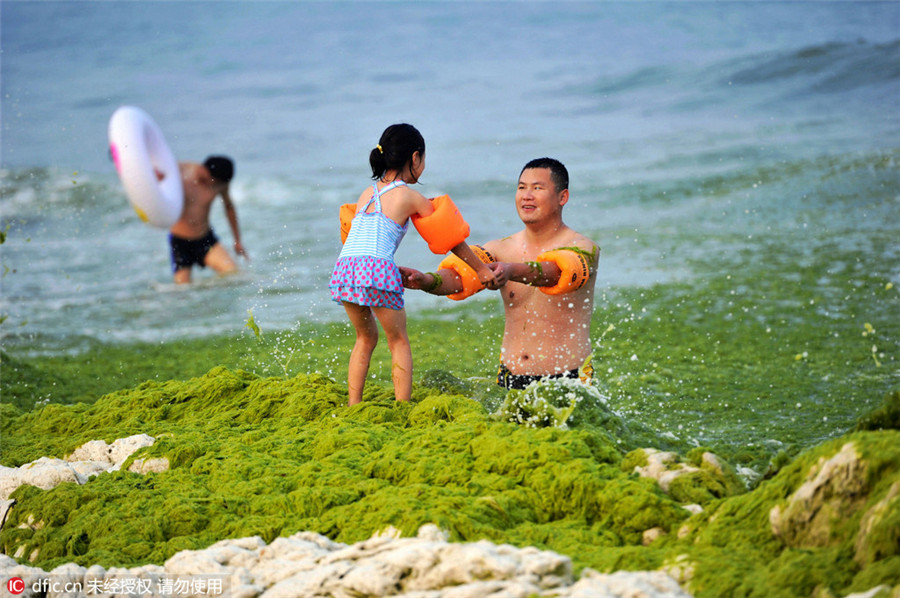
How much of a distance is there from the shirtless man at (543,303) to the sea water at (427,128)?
4424mm

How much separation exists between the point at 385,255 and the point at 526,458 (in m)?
1.32

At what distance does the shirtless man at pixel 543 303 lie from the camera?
4734mm

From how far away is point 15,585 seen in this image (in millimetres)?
2998

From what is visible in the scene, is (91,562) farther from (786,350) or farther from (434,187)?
(434,187)

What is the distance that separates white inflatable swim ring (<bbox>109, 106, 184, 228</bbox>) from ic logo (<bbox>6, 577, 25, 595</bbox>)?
679 cm

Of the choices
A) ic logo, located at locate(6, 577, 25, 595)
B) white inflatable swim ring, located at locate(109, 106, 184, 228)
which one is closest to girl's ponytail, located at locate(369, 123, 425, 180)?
ic logo, located at locate(6, 577, 25, 595)

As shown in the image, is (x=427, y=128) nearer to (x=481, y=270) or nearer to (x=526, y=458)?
(x=481, y=270)

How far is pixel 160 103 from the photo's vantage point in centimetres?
2820

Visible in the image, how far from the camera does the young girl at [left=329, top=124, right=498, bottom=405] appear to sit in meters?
4.24

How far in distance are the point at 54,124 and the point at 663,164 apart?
17489mm

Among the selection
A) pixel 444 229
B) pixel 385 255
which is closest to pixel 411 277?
pixel 385 255

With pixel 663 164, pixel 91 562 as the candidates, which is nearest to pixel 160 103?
pixel 663 164

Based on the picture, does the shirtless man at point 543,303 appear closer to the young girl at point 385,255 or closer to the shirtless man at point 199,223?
the young girl at point 385,255

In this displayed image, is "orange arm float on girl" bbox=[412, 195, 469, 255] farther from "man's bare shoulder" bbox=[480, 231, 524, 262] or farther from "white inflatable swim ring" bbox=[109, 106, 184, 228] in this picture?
"white inflatable swim ring" bbox=[109, 106, 184, 228]
